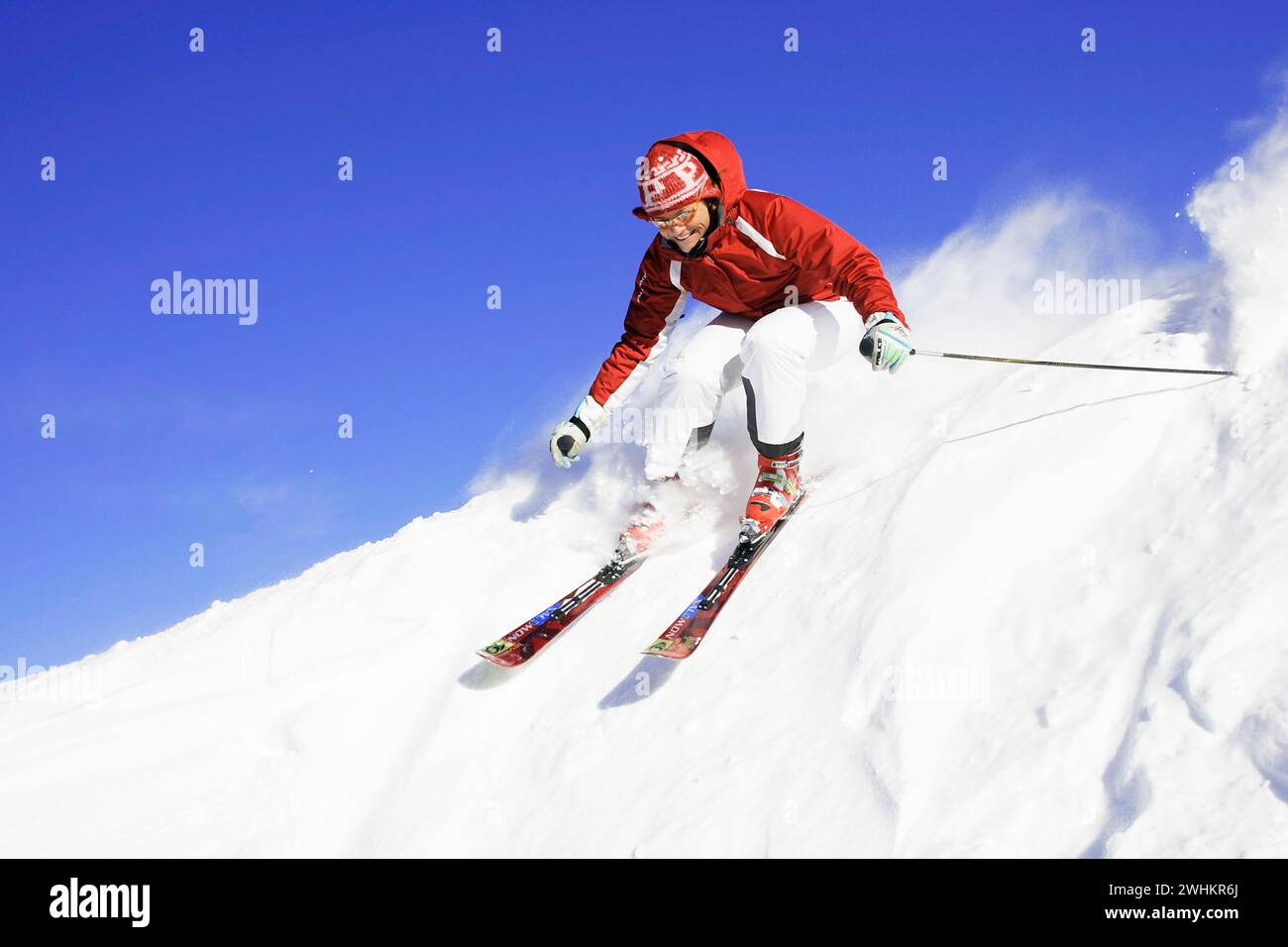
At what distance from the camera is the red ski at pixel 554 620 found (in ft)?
16.0

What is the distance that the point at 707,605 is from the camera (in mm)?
Result: 4660

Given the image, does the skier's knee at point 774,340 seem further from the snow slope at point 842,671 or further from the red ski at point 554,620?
the red ski at point 554,620

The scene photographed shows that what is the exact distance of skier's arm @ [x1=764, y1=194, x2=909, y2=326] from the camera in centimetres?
510

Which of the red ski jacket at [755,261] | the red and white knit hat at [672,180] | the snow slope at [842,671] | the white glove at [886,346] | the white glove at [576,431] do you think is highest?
the red and white knit hat at [672,180]

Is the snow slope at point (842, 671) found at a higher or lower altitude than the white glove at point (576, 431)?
lower

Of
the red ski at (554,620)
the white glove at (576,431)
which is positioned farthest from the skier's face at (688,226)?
the red ski at (554,620)

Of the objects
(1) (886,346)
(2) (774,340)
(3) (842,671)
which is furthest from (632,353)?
(3) (842,671)

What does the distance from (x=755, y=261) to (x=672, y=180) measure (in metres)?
0.74

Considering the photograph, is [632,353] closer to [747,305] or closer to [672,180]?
[747,305]

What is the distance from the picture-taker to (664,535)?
5.68 m

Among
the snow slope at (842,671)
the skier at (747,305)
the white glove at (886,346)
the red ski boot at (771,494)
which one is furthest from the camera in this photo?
the red ski boot at (771,494)

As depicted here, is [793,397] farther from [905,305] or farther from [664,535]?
[905,305]

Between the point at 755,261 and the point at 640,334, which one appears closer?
the point at 755,261

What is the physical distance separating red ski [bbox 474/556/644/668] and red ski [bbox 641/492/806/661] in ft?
2.28
